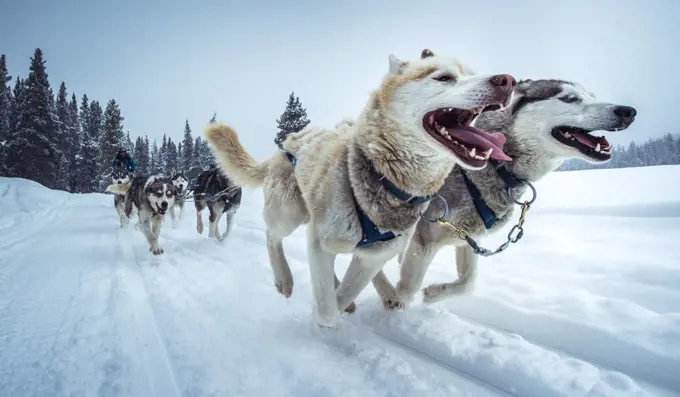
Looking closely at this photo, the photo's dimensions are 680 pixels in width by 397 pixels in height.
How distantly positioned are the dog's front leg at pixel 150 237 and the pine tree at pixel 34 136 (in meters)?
29.0

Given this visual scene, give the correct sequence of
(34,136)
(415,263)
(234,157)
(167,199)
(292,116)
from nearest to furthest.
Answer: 1. (415,263)
2. (234,157)
3. (167,199)
4. (292,116)
5. (34,136)

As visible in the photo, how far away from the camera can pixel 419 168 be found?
93.2 inches

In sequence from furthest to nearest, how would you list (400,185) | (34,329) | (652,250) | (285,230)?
Answer: (652,250)
(285,230)
(34,329)
(400,185)

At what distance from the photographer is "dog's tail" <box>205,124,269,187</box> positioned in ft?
13.1

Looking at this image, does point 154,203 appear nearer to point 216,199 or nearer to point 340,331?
point 216,199

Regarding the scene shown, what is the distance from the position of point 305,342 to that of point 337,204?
3.44 ft

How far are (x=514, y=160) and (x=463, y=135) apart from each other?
114cm

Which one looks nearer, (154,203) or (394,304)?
(394,304)

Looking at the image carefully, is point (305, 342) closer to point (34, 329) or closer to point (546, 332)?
point (546, 332)

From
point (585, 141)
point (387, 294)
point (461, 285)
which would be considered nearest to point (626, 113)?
point (585, 141)

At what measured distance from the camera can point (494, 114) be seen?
3.24 metres

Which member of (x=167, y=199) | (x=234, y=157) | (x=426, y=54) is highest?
(x=426, y=54)

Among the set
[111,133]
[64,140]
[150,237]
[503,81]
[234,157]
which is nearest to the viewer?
[503,81]

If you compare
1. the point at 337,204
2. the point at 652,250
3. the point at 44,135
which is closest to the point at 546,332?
the point at 337,204
